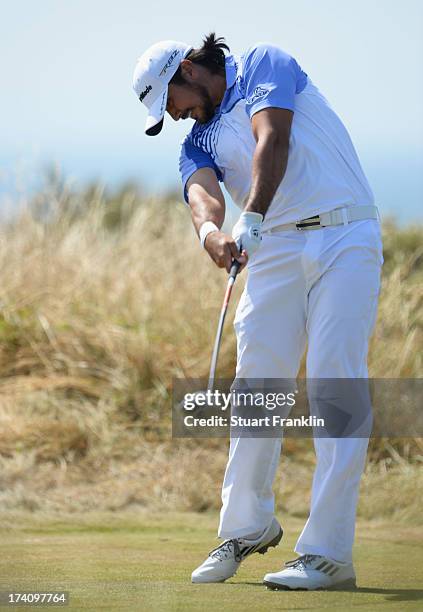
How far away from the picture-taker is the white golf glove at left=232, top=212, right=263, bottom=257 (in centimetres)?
433

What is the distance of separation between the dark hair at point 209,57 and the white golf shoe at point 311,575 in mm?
2012

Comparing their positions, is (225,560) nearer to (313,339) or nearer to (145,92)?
(313,339)

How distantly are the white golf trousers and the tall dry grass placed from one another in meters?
2.39

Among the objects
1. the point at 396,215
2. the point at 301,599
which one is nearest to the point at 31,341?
the point at 301,599

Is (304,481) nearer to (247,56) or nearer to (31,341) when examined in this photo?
(31,341)

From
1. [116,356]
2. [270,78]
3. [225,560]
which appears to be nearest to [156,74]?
[270,78]

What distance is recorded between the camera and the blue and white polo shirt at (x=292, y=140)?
450cm

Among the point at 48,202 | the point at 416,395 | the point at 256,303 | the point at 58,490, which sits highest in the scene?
the point at 48,202

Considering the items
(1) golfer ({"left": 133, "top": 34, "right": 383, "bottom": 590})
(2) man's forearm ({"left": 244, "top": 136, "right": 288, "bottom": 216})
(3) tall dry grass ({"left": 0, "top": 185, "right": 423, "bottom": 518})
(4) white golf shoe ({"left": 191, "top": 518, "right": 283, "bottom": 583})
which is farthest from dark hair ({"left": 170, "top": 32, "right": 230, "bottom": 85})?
Result: (3) tall dry grass ({"left": 0, "top": 185, "right": 423, "bottom": 518})

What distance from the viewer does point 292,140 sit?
455 centimetres

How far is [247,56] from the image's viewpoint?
4.66 metres

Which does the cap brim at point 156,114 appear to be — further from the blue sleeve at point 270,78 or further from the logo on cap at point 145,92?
the blue sleeve at point 270,78

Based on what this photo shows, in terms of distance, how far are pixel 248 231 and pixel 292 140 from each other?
0.47 meters

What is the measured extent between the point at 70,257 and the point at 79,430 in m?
1.96
